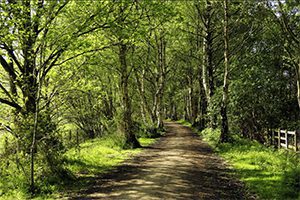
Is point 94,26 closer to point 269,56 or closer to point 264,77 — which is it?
point 264,77

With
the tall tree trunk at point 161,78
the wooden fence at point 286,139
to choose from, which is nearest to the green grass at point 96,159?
the wooden fence at point 286,139

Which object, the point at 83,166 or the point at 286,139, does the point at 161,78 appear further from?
the point at 83,166

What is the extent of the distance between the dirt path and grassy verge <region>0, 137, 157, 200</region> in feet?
2.16

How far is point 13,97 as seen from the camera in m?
12.3

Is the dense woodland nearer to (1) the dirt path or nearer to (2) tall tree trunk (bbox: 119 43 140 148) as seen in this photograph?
(2) tall tree trunk (bbox: 119 43 140 148)

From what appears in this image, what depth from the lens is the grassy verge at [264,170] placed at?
8.70 m

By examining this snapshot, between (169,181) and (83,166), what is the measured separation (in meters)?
4.65

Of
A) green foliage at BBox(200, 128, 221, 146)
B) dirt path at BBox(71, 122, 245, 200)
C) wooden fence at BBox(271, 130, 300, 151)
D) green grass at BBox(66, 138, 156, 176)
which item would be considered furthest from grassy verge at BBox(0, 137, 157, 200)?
wooden fence at BBox(271, 130, 300, 151)

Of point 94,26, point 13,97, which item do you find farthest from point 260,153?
point 13,97

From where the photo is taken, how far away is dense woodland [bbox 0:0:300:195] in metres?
10.6

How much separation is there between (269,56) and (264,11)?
20.8 ft

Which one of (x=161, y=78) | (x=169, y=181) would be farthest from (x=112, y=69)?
(x=169, y=181)

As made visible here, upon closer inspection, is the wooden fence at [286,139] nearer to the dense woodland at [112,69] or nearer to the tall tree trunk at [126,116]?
the dense woodland at [112,69]

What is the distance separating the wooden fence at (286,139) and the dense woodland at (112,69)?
4.04 feet
